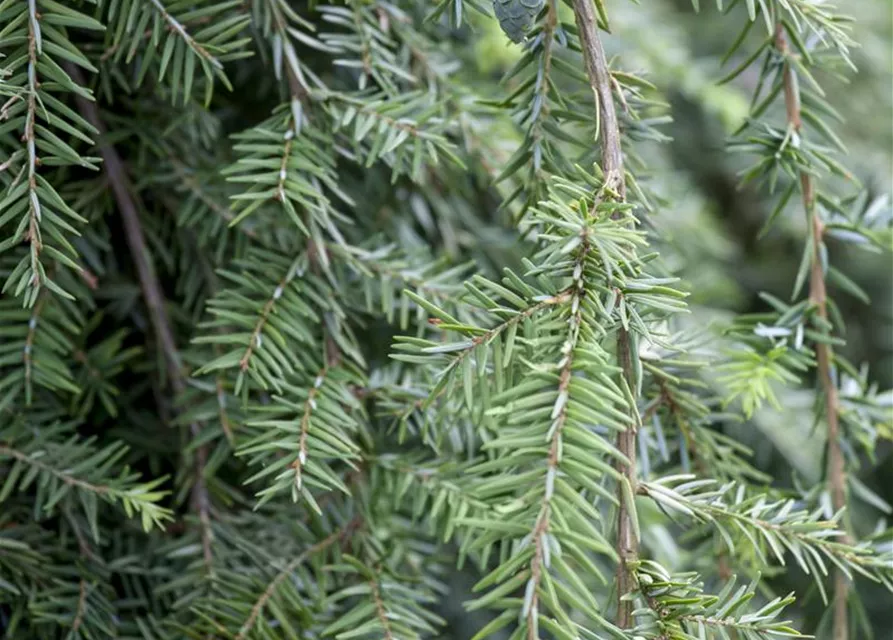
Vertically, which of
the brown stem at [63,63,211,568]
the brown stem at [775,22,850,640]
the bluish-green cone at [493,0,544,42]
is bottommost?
the brown stem at [63,63,211,568]

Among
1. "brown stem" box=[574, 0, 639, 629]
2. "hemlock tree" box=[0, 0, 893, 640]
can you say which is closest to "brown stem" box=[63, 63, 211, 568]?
"hemlock tree" box=[0, 0, 893, 640]

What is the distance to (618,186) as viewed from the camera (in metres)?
0.31

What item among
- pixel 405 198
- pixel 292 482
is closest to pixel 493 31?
pixel 405 198

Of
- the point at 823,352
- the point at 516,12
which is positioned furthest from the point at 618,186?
the point at 823,352

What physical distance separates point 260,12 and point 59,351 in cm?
17

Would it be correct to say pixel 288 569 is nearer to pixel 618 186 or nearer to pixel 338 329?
pixel 338 329

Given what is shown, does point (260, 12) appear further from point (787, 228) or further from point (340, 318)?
point (787, 228)

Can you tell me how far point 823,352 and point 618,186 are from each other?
6.7 inches

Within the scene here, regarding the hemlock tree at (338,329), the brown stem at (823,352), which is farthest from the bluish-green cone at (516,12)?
the brown stem at (823,352)

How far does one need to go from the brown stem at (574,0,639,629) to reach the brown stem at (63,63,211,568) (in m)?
0.21

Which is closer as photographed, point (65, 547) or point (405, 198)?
point (65, 547)

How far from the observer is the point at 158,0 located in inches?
13.8

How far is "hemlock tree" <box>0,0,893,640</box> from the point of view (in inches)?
12.0

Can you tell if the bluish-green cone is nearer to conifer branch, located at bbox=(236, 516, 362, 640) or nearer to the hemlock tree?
the hemlock tree
